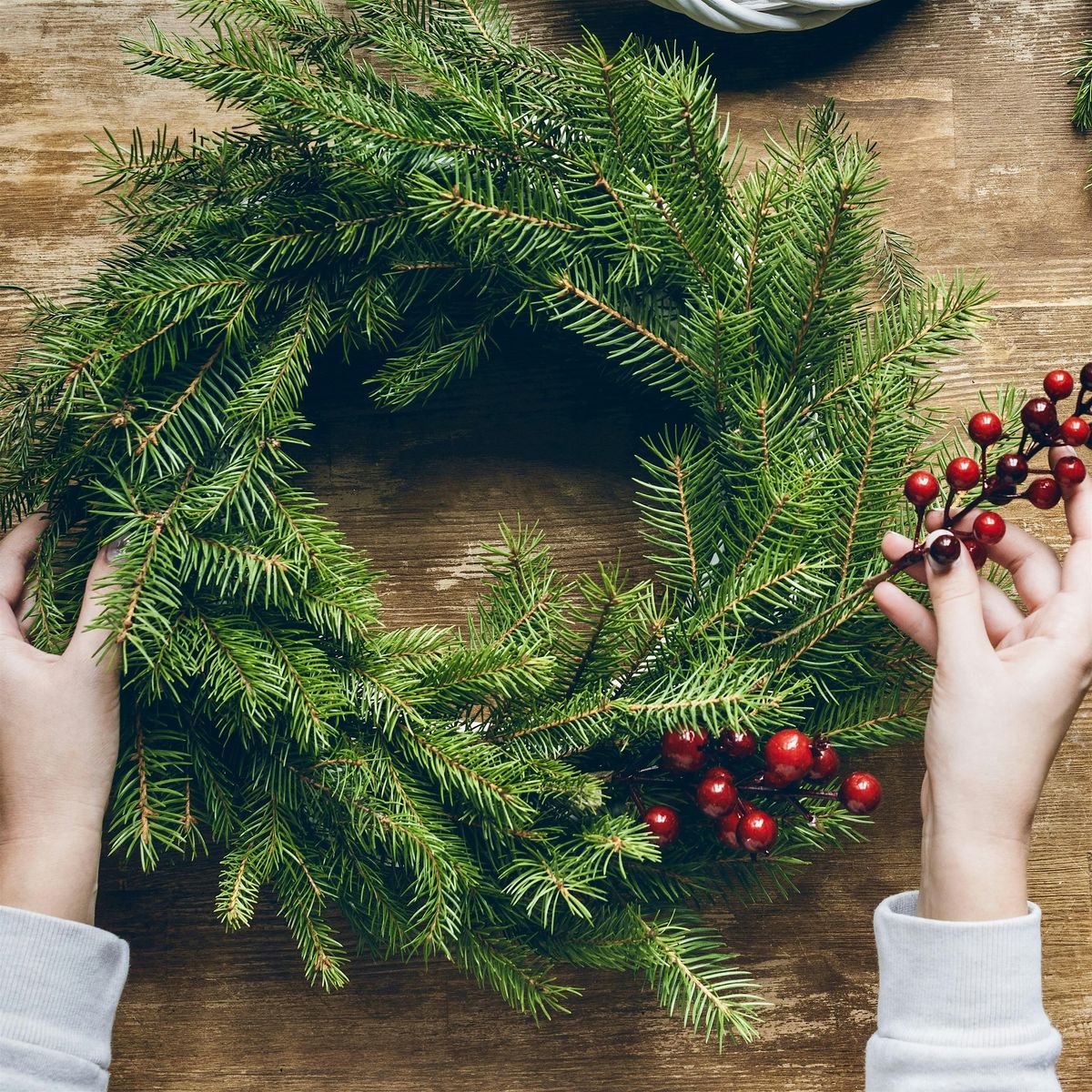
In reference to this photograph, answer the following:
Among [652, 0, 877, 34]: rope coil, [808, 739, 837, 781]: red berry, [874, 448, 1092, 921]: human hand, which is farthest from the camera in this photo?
[652, 0, 877, 34]: rope coil

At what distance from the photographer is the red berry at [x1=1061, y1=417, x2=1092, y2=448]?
2.43 feet

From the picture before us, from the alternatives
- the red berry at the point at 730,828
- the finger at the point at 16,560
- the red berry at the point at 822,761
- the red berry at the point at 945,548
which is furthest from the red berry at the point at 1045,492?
the finger at the point at 16,560

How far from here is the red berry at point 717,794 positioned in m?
0.81

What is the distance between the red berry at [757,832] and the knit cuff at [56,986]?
2.13 ft

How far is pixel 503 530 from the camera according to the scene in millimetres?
805

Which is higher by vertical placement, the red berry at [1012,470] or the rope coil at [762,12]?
the rope coil at [762,12]

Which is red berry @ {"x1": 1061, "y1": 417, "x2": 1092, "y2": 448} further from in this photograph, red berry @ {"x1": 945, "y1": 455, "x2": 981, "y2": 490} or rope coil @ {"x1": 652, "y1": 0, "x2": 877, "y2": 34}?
rope coil @ {"x1": 652, "y1": 0, "x2": 877, "y2": 34}

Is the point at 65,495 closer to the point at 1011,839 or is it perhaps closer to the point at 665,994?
the point at 665,994

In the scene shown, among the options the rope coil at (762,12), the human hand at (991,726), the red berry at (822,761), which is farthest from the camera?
the rope coil at (762,12)

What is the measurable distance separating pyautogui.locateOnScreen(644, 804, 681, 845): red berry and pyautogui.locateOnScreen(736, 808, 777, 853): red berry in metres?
0.07

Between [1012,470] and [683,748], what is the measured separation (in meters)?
0.37

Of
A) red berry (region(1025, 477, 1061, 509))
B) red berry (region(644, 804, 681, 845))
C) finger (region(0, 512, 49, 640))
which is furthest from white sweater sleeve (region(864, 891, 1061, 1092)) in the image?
finger (region(0, 512, 49, 640))

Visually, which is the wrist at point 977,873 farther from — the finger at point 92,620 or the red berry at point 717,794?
the finger at point 92,620

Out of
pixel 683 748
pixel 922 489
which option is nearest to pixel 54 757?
pixel 683 748
